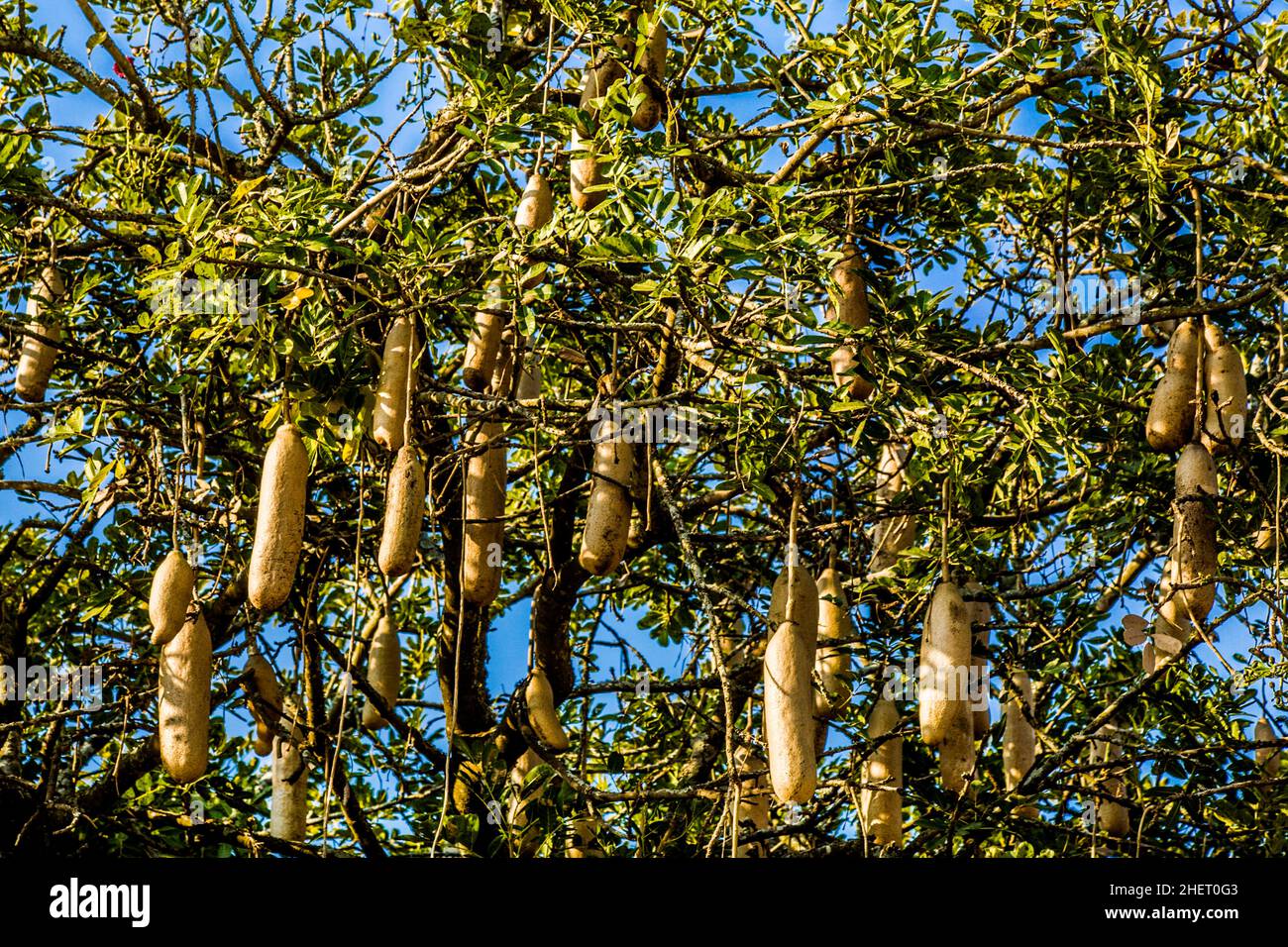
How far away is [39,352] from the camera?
3.06 meters

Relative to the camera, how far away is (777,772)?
2139 mm

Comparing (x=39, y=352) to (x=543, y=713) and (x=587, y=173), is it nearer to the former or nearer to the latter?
(x=587, y=173)

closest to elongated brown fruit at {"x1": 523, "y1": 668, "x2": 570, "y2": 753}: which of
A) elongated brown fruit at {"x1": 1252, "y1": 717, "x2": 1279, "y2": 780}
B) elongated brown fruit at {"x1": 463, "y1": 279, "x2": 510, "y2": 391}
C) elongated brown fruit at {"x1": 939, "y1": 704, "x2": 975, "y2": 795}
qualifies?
elongated brown fruit at {"x1": 939, "y1": 704, "x2": 975, "y2": 795}

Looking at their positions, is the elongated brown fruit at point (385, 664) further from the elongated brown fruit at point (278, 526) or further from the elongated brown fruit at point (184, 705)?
the elongated brown fruit at point (278, 526)

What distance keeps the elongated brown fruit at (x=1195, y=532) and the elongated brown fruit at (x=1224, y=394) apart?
5 cm

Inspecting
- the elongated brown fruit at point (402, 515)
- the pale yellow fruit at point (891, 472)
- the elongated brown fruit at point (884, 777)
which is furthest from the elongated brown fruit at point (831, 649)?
the elongated brown fruit at point (402, 515)

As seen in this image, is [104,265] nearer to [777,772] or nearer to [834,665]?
[834,665]

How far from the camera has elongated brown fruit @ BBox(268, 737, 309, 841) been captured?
360cm

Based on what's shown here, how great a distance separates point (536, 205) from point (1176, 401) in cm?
133

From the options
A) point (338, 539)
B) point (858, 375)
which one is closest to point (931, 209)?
point (858, 375)
